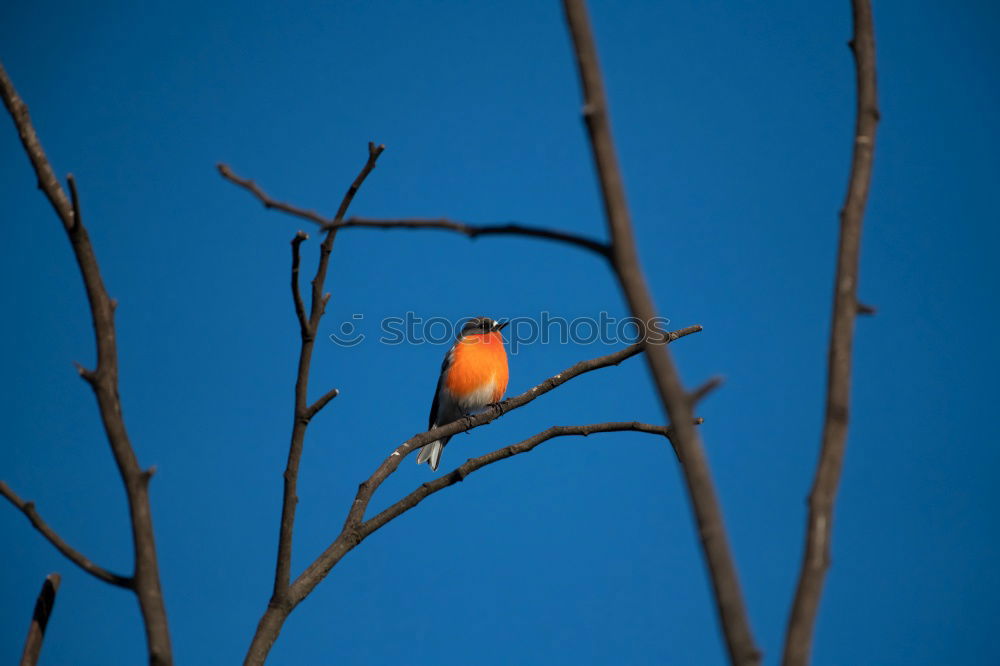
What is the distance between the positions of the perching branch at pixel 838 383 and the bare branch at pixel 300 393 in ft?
4.90

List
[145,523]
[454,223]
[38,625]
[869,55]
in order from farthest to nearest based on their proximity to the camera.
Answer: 1. [38,625]
2. [145,523]
3. [869,55]
4. [454,223]

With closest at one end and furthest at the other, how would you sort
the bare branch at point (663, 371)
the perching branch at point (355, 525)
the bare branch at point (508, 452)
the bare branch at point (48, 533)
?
the bare branch at point (663, 371)
the bare branch at point (48, 533)
the perching branch at point (355, 525)
the bare branch at point (508, 452)

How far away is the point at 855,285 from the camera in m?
1.08

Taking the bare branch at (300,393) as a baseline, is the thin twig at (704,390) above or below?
below

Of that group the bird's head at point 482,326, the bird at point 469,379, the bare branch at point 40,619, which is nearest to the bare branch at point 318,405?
the bare branch at point 40,619

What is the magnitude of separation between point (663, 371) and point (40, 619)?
5.34ft

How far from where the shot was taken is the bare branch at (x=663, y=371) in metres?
0.89

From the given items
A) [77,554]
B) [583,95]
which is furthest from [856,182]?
[77,554]

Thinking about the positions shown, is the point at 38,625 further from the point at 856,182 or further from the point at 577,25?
the point at 856,182

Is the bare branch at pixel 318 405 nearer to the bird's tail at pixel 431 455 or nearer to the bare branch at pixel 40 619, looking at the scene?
the bare branch at pixel 40 619

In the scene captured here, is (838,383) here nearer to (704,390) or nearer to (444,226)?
(704,390)

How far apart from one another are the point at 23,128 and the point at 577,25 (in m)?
1.09

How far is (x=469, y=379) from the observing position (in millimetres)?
7531

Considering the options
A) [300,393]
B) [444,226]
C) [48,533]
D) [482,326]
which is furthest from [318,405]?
[482,326]
